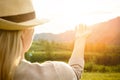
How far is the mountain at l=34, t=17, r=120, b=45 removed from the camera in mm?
1459

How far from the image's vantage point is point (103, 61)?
1509 mm

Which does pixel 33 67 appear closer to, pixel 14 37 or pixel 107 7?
pixel 14 37

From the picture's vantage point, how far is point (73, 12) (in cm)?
144

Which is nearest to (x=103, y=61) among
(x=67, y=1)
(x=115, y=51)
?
(x=115, y=51)

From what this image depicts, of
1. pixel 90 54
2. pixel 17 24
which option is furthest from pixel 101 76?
pixel 17 24

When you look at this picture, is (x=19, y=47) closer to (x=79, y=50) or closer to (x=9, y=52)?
(x=9, y=52)

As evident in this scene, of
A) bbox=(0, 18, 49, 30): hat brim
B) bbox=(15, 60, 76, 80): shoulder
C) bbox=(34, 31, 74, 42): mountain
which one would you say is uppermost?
bbox=(0, 18, 49, 30): hat brim

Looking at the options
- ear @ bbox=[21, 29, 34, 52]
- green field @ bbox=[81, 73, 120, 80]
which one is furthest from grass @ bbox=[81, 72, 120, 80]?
ear @ bbox=[21, 29, 34, 52]

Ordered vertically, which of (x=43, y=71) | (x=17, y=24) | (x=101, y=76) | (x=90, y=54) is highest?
(x=17, y=24)

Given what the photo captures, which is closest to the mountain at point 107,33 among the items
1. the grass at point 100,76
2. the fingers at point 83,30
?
the grass at point 100,76

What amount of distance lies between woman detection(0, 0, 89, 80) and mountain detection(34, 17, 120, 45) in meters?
0.49

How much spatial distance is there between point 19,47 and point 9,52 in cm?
3

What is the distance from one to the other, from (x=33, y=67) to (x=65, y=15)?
1.75ft

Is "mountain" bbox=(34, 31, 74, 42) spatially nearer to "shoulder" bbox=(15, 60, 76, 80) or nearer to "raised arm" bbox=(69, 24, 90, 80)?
"raised arm" bbox=(69, 24, 90, 80)
